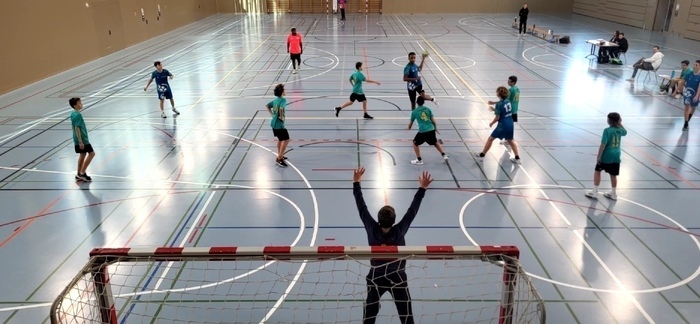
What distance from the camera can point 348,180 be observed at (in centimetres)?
941

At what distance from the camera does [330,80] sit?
17.9 m

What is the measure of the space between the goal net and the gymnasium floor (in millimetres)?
219

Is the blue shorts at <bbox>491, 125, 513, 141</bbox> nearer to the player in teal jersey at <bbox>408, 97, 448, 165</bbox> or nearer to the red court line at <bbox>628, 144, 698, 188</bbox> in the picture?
the player in teal jersey at <bbox>408, 97, 448, 165</bbox>

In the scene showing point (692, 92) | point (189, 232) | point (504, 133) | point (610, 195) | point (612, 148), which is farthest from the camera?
point (692, 92)

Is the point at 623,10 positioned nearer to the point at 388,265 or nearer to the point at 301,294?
the point at 301,294

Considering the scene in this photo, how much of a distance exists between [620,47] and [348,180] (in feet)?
56.0

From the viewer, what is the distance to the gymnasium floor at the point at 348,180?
21.5ft

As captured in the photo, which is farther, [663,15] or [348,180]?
[663,15]

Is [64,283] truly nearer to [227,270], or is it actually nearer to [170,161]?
[227,270]

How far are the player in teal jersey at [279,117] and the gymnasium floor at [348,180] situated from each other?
468mm

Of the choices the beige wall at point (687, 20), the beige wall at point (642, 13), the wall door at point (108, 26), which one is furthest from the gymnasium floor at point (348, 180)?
the beige wall at point (642, 13)

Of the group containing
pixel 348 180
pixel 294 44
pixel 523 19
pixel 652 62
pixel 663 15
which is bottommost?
pixel 348 180

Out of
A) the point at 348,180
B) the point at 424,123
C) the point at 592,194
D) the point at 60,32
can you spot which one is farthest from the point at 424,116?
the point at 60,32

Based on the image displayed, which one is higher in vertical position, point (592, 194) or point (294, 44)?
point (294, 44)
